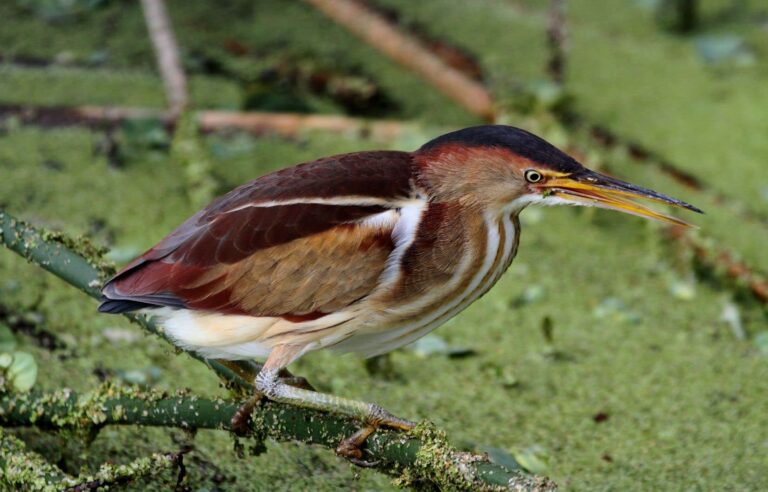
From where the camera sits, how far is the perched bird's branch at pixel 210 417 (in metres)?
1.55

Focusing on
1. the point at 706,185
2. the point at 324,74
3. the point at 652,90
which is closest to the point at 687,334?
the point at 706,185

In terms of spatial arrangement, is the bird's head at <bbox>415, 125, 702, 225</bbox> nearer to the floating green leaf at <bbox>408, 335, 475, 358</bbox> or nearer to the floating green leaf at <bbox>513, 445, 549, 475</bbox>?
the floating green leaf at <bbox>513, 445, 549, 475</bbox>

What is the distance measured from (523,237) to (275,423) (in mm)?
1503

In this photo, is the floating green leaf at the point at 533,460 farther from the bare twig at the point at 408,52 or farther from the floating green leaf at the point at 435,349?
the bare twig at the point at 408,52

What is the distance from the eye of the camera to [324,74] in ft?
12.6

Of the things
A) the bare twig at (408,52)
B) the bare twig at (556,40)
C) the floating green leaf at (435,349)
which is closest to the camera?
the floating green leaf at (435,349)

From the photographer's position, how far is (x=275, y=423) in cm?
170

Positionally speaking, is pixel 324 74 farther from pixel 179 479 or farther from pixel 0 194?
pixel 179 479

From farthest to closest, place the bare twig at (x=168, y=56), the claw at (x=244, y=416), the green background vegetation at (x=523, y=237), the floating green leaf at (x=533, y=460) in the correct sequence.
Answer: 1. the bare twig at (x=168, y=56)
2. the green background vegetation at (x=523, y=237)
3. the floating green leaf at (x=533, y=460)
4. the claw at (x=244, y=416)

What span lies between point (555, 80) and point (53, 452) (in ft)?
7.14

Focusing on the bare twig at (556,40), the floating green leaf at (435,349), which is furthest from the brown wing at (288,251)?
the bare twig at (556,40)

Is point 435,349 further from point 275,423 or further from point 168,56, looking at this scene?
point 168,56

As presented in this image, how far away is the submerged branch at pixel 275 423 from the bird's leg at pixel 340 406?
0.02 m

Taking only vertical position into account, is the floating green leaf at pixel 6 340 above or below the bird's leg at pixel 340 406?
below
